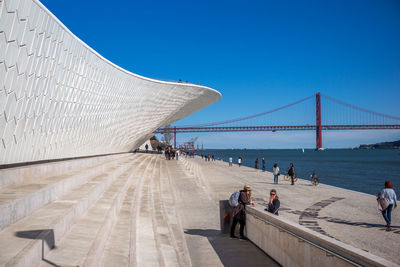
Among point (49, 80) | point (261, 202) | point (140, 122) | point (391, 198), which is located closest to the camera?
point (391, 198)

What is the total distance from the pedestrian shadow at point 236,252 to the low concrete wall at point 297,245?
0.35 feet

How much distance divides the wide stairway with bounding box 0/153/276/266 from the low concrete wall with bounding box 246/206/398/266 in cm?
36

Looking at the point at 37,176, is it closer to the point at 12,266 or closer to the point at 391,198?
the point at 12,266

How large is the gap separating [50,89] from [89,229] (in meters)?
6.16

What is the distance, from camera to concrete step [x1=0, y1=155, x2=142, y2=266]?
2.91 meters

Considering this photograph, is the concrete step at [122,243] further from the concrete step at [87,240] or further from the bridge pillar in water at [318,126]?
the bridge pillar in water at [318,126]

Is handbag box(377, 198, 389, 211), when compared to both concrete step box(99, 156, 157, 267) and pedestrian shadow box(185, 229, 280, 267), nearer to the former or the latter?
pedestrian shadow box(185, 229, 280, 267)

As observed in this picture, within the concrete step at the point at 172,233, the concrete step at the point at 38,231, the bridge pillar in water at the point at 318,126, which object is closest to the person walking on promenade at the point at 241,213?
the concrete step at the point at 172,233

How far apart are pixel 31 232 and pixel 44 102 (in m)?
6.40

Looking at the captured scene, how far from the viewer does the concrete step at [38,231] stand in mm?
2907

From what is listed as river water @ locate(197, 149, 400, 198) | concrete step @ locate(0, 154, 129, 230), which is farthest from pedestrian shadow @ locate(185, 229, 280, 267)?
river water @ locate(197, 149, 400, 198)

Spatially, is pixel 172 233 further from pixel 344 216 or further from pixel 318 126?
pixel 318 126

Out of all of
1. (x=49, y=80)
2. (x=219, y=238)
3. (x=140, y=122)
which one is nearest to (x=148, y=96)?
(x=140, y=122)

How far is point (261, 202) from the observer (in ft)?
35.8
